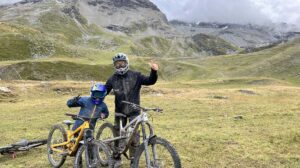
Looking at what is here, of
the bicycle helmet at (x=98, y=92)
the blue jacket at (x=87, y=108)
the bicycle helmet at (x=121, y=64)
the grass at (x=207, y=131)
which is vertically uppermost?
the bicycle helmet at (x=121, y=64)

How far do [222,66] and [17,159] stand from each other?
564 feet

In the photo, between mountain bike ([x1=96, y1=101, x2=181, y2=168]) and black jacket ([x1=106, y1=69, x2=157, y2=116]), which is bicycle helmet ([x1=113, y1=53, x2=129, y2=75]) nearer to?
black jacket ([x1=106, y1=69, x2=157, y2=116])

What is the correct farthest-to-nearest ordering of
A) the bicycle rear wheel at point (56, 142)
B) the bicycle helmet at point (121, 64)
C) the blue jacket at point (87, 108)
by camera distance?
the bicycle rear wheel at point (56, 142), the blue jacket at point (87, 108), the bicycle helmet at point (121, 64)

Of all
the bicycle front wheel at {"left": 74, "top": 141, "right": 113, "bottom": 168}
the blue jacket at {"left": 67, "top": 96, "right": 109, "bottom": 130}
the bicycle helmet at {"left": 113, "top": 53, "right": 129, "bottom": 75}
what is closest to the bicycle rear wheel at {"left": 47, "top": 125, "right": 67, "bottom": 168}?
the blue jacket at {"left": 67, "top": 96, "right": 109, "bottom": 130}

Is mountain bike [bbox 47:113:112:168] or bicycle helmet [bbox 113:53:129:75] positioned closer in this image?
mountain bike [bbox 47:113:112:168]

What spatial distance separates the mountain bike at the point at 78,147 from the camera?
522 inches

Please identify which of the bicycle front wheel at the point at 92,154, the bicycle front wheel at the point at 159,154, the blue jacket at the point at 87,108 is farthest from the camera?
the blue jacket at the point at 87,108

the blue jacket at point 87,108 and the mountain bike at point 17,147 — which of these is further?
the mountain bike at point 17,147

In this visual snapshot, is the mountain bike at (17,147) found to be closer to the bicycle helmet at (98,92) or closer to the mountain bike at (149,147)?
the bicycle helmet at (98,92)

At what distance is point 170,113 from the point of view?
33938 millimetres

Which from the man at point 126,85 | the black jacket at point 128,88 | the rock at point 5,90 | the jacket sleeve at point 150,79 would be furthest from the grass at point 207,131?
the rock at point 5,90

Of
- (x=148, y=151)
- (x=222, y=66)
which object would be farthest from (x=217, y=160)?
(x=222, y=66)

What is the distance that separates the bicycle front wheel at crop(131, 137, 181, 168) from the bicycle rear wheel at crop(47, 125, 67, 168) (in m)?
3.90

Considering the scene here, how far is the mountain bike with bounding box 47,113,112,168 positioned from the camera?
1326 centimetres
